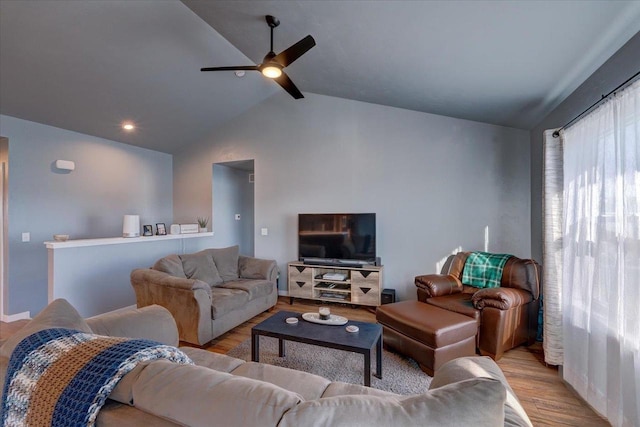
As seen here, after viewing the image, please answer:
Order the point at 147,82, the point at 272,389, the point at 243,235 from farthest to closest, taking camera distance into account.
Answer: the point at 243,235
the point at 147,82
the point at 272,389

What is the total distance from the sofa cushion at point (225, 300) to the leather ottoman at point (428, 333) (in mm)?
1582

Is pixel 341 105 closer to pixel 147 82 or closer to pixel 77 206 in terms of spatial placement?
pixel 147 82

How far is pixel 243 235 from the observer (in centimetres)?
638

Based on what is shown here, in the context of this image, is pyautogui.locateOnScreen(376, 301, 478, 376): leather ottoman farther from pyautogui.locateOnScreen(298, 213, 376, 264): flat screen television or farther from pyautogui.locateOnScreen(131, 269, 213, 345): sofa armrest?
pyautogui.locateOnScreen(131, 269, 213, 345): sofa armrest

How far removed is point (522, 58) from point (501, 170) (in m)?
1.97

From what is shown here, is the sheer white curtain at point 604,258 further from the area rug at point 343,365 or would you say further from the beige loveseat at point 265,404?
the beige loveseat at point 265,404

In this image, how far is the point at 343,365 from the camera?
8.67 feet

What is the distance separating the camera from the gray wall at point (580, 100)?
1.84m

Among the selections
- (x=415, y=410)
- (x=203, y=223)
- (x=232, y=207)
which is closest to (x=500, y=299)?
(x=415, y=410)

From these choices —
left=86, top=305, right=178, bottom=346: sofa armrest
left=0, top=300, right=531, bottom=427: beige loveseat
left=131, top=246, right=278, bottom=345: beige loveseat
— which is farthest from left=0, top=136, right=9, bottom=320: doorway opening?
left=0, top=300, right=531, bottom=427: beige loveseat

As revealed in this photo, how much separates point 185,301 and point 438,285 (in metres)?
2.64

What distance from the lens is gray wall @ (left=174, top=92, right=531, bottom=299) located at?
3891mm

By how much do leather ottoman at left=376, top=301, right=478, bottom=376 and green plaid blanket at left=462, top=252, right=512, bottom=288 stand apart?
777 millimetres

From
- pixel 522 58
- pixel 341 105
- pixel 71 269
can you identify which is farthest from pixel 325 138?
pixel 71 269
